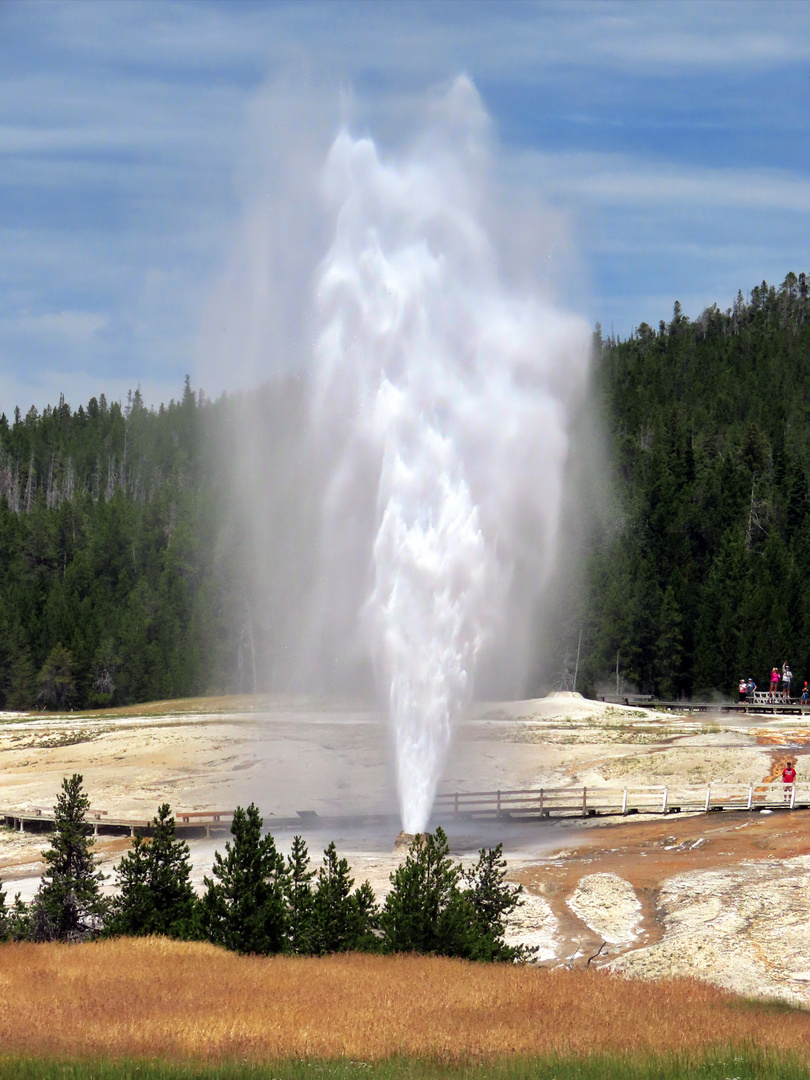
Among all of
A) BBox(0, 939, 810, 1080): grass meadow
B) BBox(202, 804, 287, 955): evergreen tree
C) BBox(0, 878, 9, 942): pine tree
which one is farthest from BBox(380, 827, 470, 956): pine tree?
BBox(0, 878, 9, 942): pine tree

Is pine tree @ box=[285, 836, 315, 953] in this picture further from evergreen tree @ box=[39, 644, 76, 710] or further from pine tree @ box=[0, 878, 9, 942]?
evergreen tree @ box=[39, 644, 76, 710]

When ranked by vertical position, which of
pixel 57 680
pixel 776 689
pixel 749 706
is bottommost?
pixel 749 706

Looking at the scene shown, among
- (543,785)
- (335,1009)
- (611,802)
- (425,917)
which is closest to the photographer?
(335,1009)

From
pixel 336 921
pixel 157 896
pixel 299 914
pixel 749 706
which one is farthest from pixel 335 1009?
pixel 749 706

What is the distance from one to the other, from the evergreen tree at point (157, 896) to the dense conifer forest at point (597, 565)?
19.7 m

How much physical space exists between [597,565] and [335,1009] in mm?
71662

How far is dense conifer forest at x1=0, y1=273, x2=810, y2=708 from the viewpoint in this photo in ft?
258

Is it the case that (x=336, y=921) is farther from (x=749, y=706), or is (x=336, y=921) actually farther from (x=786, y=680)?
(x=786, y=680)

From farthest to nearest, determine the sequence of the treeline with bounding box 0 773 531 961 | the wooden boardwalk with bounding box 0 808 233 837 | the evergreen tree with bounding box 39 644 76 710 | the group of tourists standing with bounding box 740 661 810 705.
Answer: the evergreen tree with bounding box 39 644 76 710 → the group of tourists standing with bounding box 740 661 810 705 → the wooden boardwalk with bounding box 0 808 233 837 → the treeline with bounding box 0 773 531 961

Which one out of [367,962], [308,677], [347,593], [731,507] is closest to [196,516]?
[731,507]

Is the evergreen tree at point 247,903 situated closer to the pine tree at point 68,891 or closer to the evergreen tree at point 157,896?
the evergreen tree at point 157,896

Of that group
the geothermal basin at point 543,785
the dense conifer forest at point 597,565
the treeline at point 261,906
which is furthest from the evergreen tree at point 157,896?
the dense conifer forest at point 597,565

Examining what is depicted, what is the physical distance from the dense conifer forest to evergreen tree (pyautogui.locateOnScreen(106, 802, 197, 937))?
1970 centimetres

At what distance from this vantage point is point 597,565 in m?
85.8
